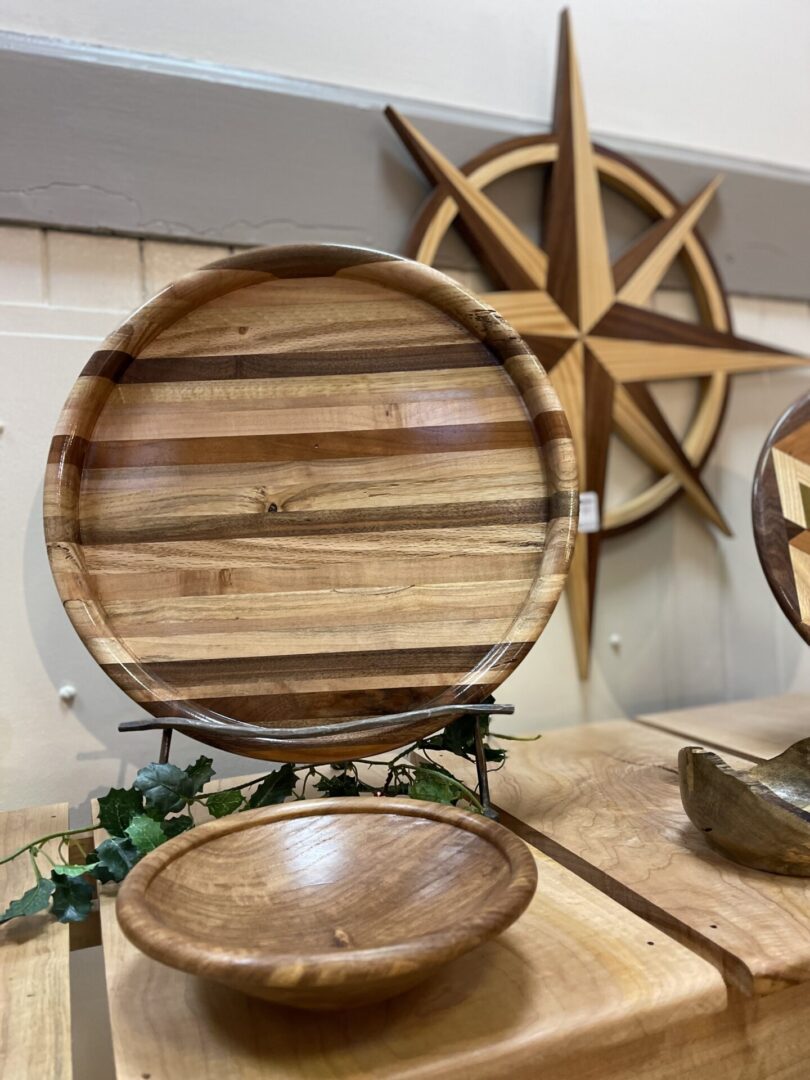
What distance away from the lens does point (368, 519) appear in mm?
738

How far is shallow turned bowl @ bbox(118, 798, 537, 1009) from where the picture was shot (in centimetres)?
37

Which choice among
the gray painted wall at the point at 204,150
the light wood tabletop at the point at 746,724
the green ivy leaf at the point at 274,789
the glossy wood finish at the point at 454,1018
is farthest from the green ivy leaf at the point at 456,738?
the gray painted wall at the point at 204,150

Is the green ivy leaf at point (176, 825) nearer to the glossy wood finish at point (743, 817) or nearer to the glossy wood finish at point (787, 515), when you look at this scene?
the glossy wood finish at point (743, 817)

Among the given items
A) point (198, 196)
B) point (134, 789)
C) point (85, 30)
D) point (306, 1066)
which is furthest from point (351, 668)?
point (85, 30)

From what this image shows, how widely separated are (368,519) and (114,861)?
340 mm

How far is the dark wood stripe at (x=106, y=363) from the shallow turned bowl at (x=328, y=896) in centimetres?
39

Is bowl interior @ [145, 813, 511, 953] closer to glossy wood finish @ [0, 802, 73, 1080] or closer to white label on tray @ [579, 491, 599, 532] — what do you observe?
glossy wood finish @ [0, 802, 73, 1080]

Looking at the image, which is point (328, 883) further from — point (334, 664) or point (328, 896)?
point (334, 664)

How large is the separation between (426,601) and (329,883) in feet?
0.90

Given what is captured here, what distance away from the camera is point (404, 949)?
1.23ft

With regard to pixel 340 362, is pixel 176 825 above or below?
below

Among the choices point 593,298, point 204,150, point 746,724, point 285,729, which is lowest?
point 746,724

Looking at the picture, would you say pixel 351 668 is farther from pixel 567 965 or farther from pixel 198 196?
pixel 198 196

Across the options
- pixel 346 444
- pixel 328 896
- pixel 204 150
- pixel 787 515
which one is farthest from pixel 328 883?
pixel 204 150
